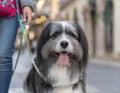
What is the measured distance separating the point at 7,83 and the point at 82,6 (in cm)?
4162

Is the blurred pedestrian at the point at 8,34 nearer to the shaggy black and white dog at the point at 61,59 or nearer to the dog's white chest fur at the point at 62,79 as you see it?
the shaggy black and white dog at the point at 61,59

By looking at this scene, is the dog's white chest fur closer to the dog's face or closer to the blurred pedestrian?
the dog's face

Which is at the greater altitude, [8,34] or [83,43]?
[8,34]

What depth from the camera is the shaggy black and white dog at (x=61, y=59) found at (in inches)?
221

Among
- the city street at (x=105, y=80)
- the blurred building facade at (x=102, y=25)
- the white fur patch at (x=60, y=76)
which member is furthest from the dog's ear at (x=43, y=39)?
the blurred building facade at (x=102, y=25)

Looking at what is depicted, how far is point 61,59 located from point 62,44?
181mm

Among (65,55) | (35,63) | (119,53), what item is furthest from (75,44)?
(119,53)

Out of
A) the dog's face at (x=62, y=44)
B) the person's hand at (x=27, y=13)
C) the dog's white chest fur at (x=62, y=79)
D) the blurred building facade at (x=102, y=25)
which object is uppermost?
the person's hand at (x=27, y=13)

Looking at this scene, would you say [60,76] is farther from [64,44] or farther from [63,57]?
[64,44]

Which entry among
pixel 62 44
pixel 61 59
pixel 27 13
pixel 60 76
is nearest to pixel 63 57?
pixel 61 59

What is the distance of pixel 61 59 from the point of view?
564 cm

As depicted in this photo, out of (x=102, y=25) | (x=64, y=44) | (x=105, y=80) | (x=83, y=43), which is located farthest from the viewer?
(x=102, y=25)

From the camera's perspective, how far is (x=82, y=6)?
47.1 metres

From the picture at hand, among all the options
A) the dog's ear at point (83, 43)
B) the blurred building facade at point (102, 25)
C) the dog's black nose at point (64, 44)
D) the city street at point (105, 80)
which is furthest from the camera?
the blurred building facade at point (102, 25)
